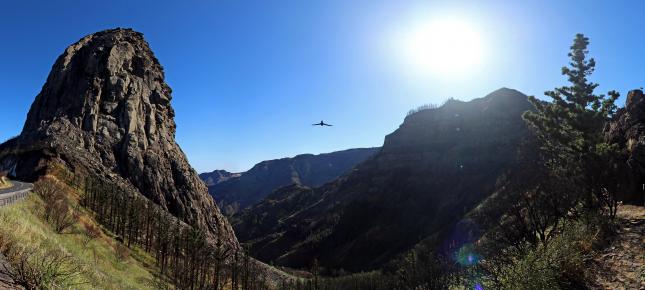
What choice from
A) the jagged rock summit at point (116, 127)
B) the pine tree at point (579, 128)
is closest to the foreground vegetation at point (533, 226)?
the pine tree at point (579, 128)

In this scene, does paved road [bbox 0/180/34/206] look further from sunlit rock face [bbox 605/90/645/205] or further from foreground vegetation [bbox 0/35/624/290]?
sunlit rock face [bbox 605/90/645/205]

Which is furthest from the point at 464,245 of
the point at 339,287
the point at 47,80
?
the point at 47,80

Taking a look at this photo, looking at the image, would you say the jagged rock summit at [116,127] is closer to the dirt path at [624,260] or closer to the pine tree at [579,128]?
the pine tree at [579,128]

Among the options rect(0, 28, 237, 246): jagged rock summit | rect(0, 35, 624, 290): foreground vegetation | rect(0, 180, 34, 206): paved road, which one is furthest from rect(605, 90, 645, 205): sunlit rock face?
rect(0, 28, 237, 246): jagged rock summit

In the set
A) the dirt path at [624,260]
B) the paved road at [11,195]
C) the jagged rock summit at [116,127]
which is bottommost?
the dirt path at [624,260]

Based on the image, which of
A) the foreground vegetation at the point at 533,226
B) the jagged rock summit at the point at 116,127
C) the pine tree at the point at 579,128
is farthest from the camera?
the jagged rock summit at the point at 116,127

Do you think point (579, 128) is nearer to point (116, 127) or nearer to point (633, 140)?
point (633, 140)

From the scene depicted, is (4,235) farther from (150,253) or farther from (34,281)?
(150,253)
